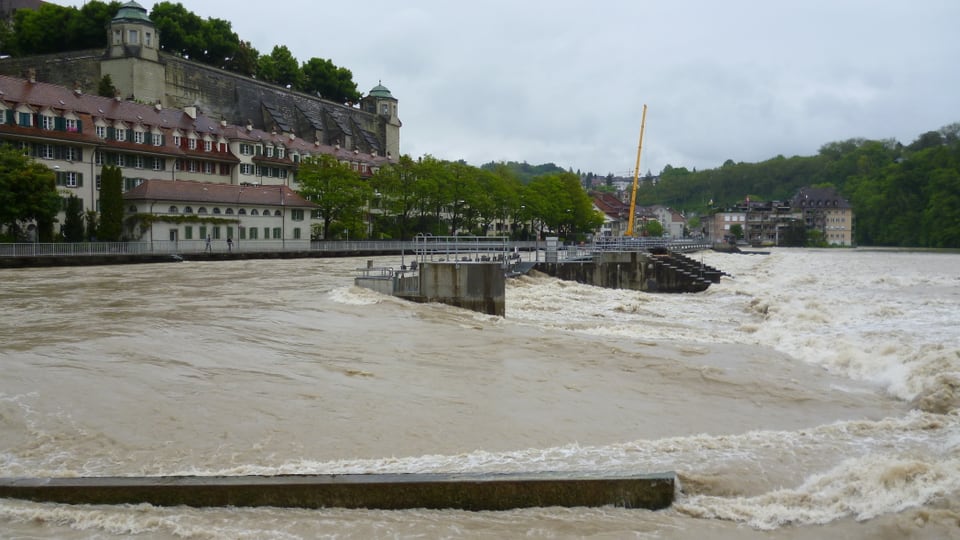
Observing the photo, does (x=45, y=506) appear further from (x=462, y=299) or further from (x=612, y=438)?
(x=462, y=299)

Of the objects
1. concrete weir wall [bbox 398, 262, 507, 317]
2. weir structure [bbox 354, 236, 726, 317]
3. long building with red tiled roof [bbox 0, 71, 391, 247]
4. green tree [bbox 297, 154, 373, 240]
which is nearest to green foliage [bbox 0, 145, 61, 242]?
long building with red tiled roof [bbox 0, 71, 391, 247]

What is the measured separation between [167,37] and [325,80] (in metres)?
29.7

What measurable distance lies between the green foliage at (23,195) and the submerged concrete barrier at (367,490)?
45300 mm

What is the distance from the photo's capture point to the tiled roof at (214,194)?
57.2 meters

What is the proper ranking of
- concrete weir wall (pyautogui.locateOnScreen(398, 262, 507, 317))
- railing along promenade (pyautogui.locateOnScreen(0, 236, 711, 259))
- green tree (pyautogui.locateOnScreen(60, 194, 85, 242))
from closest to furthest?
concrete weir wall (pyautogui.locateOnScreen(398, 262, 507, 317)) < railing along promenade (pyautogui.locateOnScreen(0, 236, 711, 259)) < green tree (pyautogui.locateOnScreen(60, 194, 85, 242))

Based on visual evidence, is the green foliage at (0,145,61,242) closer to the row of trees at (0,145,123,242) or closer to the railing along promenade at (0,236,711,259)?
the row of trees at (0,145,123,242)

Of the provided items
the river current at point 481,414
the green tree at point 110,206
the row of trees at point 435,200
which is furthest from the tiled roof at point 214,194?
the river current at point 481,414

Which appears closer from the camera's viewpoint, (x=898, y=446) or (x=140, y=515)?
(x=140, y=515)

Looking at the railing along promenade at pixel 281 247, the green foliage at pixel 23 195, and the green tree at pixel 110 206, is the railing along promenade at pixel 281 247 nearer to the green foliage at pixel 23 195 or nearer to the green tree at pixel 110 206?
the green foliage at pixel 23 195

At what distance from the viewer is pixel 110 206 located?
5359cm

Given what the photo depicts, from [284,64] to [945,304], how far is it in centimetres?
10654

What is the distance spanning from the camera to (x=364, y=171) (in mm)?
94500

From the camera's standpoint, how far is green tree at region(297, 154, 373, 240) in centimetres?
7094

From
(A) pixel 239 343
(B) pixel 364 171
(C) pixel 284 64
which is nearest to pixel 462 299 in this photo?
(A) pixel 239 343
